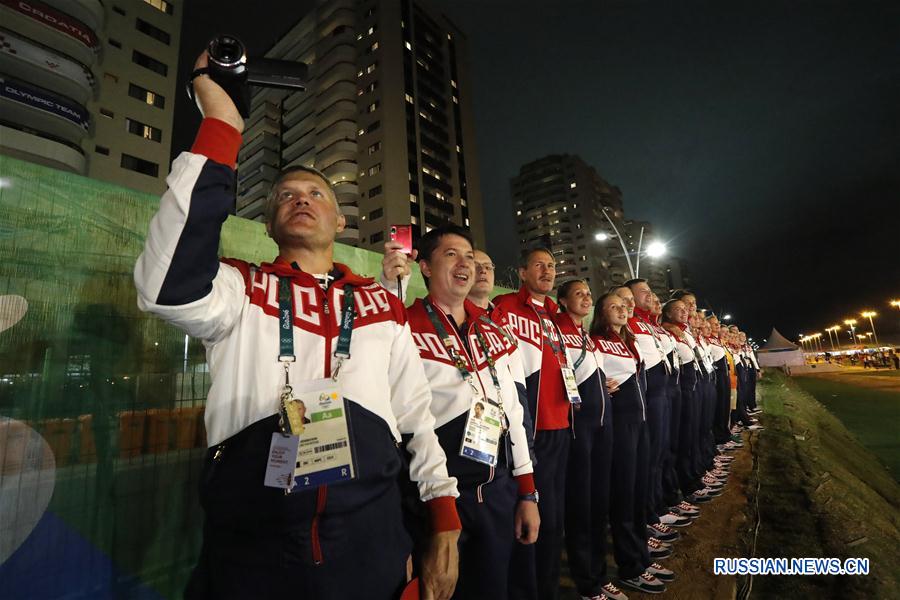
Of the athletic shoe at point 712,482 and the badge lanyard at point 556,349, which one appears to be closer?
the badge lanyard at point 556,349

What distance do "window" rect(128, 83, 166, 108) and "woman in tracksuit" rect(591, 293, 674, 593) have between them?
134 feet

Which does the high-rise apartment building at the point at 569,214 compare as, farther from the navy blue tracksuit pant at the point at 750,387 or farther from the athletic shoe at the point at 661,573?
the athletic shoe at the point at 661,573

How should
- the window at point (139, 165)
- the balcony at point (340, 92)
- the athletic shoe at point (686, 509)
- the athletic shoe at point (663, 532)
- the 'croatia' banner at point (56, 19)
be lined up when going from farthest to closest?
1. the balcony at point (340, 92)
2. the window at point (139, 165)
3. the 'croatia' banner at point (56, 19)
4. the athletic shoe at point (686, 509)
5. the athletic shoe at point (663, 532)

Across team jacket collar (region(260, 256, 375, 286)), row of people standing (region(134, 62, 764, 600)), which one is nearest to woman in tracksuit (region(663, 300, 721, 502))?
row of people standing (region(134, 62, 764, 600))

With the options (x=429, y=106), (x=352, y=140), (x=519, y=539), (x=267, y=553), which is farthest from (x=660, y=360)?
(x=429, y=106)

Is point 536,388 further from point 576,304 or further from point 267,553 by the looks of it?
point 267,553

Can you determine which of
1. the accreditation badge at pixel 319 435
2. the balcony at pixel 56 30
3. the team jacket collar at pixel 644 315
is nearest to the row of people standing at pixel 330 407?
the accreditation badge at pixel 319 435

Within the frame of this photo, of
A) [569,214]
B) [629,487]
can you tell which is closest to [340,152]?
[629,487]

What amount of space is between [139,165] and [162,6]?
14.9 m

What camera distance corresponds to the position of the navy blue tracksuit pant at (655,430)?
4289mm

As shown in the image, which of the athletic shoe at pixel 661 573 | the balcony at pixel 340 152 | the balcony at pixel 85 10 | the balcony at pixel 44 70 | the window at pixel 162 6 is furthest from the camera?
the balcony at pixel 340 152

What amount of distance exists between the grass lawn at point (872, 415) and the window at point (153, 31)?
159 ft

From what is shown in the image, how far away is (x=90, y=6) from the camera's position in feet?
92.8

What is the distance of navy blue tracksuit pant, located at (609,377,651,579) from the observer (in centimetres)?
336
